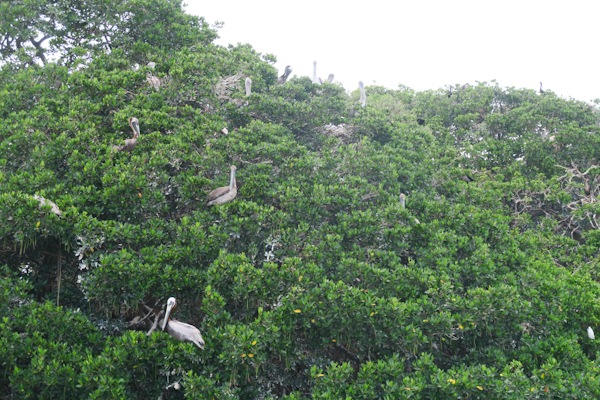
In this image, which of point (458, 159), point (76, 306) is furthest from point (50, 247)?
point (458, 159)

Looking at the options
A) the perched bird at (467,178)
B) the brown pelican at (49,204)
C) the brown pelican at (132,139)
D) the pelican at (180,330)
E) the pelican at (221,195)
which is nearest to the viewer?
the pelican at (180,330)

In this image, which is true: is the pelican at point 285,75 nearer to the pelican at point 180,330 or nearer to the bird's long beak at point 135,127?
the bird's long beak at point 135,127

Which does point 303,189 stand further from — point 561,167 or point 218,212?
point 561,167

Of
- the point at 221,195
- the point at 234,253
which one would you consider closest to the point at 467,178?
the point at 221,195

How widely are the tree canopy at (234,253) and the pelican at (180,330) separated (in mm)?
128

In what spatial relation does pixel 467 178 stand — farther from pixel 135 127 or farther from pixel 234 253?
pixel 135 127

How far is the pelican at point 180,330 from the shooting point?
5.95 meters

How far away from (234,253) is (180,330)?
5.11 ft

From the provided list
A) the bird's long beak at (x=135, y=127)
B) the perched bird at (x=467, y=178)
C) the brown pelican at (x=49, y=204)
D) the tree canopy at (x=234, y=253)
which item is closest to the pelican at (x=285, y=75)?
the tree canopy at (x=234, y=253)

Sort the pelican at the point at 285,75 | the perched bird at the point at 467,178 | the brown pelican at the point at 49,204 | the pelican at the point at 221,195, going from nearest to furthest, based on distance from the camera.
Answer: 1. the brown pelican at the point at 49,204
2. the pelican at the point at 221,195
3. the perched bird at the point at 467,178
4. the pelican at the point at 285,75

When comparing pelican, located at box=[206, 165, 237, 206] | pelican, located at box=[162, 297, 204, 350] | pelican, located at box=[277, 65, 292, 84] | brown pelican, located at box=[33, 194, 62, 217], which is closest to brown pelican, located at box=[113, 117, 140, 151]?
pelican, located at box=[206, 165, 237, 206]

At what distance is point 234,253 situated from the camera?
7359mm

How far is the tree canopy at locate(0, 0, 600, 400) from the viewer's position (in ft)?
19.6

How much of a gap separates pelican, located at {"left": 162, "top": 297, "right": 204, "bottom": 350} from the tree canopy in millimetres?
128
